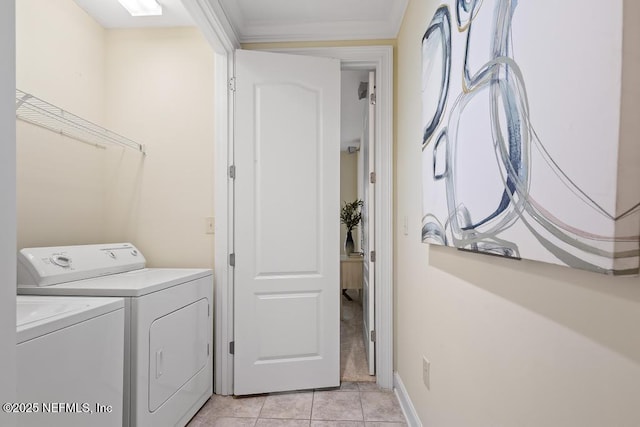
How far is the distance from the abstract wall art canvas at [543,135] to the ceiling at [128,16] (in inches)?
68.4

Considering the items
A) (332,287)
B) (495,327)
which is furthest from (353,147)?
(495,327)

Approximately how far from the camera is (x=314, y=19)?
81.0 inches

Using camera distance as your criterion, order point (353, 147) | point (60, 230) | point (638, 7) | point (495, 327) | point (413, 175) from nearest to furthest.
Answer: point (638, 7), point (495, 327), point (413, 175), point (60, 230), point (353, 147)

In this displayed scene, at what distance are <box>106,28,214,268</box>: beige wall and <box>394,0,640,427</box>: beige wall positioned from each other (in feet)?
4.54

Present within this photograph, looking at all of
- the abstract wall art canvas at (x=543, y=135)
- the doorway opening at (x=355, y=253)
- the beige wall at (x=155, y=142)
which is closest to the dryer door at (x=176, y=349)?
the beige wall at (x=155, y=142)

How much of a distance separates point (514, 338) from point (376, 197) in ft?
4.64

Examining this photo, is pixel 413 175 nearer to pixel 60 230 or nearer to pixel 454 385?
pixel 454 385

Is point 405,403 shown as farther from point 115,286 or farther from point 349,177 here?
point 349,177

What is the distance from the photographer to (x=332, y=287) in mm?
2035

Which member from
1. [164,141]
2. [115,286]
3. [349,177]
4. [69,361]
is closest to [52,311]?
[69,361]

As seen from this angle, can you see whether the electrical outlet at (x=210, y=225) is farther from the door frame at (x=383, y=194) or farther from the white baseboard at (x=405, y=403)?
the white baseboard at (x=405, y=403)

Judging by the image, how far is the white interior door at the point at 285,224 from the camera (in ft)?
6.52

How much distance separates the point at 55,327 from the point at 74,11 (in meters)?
2.00

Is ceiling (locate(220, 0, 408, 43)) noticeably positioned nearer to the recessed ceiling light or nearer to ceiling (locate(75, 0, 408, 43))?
ceiling (locate(75, 0, 408, 43))
